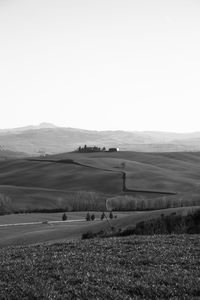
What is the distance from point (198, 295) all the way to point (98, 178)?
105525 mm

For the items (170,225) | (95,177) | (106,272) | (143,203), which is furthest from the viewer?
(95,177)

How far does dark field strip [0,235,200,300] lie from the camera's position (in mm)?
13734

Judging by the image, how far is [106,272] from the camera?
1620cm

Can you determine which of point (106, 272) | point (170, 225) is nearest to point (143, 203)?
point (170, 225)

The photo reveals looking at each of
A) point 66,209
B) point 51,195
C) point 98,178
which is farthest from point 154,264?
point 98,178

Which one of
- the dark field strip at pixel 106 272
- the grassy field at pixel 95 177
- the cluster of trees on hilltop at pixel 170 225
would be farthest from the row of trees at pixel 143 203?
the dark field strip at pixel 106 272

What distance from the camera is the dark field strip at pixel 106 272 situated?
45.1 feet

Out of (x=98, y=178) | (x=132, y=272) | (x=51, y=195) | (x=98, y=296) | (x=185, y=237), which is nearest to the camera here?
(x=98, y=296)

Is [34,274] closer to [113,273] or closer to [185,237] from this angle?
[113,273]

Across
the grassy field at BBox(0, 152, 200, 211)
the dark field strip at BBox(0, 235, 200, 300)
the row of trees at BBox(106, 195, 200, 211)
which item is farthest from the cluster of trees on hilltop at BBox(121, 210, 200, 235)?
the row of trees at BBox(106, 195, 200, 211)

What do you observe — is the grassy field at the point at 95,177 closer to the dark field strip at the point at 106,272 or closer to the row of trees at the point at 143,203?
the row of trees at the point at 143,203

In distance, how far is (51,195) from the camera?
98.5 meters

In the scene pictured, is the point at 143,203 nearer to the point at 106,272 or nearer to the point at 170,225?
the point at 170,225

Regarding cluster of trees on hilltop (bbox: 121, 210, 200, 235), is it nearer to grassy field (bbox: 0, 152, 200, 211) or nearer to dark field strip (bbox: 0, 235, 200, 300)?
dark field strip (bbox: 0, 235, 200, 300)
